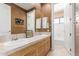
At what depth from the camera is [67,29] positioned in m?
1.58

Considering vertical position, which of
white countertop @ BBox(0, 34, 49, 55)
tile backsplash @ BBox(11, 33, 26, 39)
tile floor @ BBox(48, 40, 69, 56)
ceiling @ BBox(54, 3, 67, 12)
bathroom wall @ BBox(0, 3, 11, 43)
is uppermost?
ceiling @ BBox(54, 3, 67, 12)

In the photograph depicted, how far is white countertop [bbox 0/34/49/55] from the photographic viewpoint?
112 cm

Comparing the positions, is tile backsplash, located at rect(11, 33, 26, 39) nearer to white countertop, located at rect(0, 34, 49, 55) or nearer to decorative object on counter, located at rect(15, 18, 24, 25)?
white countertop, located at rect(0, 34, 49, 55)

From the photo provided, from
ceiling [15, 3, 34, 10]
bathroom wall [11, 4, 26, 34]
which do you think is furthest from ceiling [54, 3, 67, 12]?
bathroom wall [11, 4, 26, 34]

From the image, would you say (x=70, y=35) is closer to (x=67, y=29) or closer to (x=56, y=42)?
(x=67, y=29)

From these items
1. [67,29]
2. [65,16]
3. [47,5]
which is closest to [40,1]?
[47,5]

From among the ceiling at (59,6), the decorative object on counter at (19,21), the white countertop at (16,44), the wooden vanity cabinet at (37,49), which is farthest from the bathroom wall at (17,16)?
the ceiling at (59,6)

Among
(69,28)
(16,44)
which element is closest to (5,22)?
(16,44)

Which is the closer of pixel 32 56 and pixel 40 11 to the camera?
pixel 32 56

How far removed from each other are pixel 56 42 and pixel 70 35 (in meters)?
0.22

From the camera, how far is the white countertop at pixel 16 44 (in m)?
1.12

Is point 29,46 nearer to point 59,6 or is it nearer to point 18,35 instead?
point 18,35

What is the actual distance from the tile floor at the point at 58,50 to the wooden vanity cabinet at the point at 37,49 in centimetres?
9

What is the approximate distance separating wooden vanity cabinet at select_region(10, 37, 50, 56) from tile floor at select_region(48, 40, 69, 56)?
9 cm
